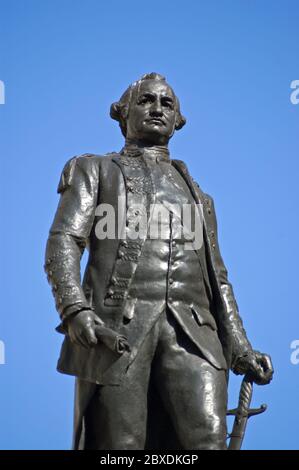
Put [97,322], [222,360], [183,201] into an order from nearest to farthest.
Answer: [97,322] < [222,360] < [183,201]

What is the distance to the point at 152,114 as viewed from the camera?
10.2 m

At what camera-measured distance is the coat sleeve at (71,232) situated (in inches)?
345

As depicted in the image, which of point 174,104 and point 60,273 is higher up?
point 174,104

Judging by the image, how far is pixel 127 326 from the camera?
892 cm

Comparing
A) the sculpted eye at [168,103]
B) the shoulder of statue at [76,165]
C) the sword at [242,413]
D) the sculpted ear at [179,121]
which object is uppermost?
the sculpted eye at [168,103]

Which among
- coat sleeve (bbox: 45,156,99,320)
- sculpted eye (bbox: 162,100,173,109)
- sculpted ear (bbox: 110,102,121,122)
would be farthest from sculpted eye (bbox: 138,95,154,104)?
coat sleeve (bbox: 45,156,99,320)

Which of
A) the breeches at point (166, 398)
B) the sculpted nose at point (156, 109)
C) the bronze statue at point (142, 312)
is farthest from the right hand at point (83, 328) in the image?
the sculpted nose at point (156, 109)

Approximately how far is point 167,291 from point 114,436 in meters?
1.31

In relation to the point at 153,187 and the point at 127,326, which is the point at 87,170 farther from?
the point at 127,326

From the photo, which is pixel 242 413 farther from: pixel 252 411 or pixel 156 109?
pixel 156 109

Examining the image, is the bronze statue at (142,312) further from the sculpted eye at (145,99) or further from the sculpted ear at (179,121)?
the sculpted ear at (179,121)

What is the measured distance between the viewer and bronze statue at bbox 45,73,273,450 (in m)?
8.71

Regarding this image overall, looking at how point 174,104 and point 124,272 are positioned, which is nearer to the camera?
point 124,272
